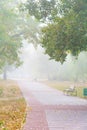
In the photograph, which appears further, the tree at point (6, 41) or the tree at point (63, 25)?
the tree at point (6, 41)

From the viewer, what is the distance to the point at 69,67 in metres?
92.1

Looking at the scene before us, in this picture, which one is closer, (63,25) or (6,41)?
(63,25)

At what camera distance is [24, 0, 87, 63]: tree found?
23094 millimetres

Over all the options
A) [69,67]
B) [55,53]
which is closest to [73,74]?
[69,67]

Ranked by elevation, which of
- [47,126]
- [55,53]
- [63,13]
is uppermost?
[63,13]

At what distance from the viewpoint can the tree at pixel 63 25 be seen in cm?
2309

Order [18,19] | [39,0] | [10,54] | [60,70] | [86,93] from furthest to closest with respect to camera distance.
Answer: [60,70], [18,19], [10,54], [86,93], [39,0]

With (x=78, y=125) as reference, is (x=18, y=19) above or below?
above

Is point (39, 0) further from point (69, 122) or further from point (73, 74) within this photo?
point (73, 74)

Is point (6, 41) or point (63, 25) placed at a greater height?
point (6, 41)

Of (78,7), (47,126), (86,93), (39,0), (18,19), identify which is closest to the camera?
(47,126)

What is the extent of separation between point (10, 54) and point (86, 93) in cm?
981

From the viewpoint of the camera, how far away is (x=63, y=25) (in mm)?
23906

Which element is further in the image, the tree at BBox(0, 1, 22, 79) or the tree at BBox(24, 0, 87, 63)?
the tree at BBox(0, 1, 22, 79)
